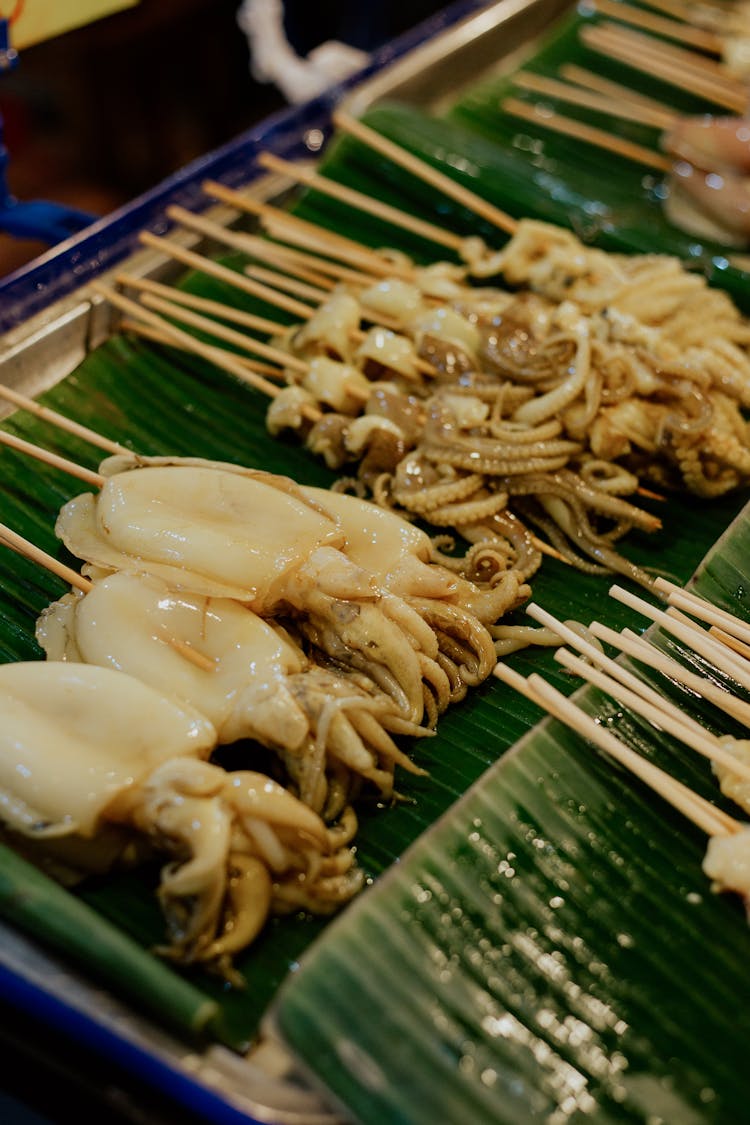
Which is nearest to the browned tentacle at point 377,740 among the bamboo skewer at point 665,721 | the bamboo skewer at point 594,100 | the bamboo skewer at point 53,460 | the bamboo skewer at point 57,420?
the bamboo skewer at point 665,721

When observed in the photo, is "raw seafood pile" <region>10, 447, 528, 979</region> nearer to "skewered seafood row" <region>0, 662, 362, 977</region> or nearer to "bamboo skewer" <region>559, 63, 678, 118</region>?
"skewered seafood row" <region>0, 662, 362, 977</region>

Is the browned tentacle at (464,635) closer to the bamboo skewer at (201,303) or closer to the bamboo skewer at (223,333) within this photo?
the bamboo skewer at (223,333)

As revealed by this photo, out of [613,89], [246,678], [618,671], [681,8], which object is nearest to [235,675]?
[246,678]

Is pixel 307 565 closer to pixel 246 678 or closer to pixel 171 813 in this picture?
pixel 246 678

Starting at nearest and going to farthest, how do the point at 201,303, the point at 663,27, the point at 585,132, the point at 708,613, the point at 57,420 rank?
the point at 708,613
the point at 57,420
the point at 201,303
the point at 585,132
the point at 663,27

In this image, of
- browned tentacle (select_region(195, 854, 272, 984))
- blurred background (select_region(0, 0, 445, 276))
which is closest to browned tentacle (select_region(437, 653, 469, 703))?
browned tentacle (select_region(195, 854, 272, 984))

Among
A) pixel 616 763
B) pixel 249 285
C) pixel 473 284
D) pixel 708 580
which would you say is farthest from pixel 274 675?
pixel 473 284
